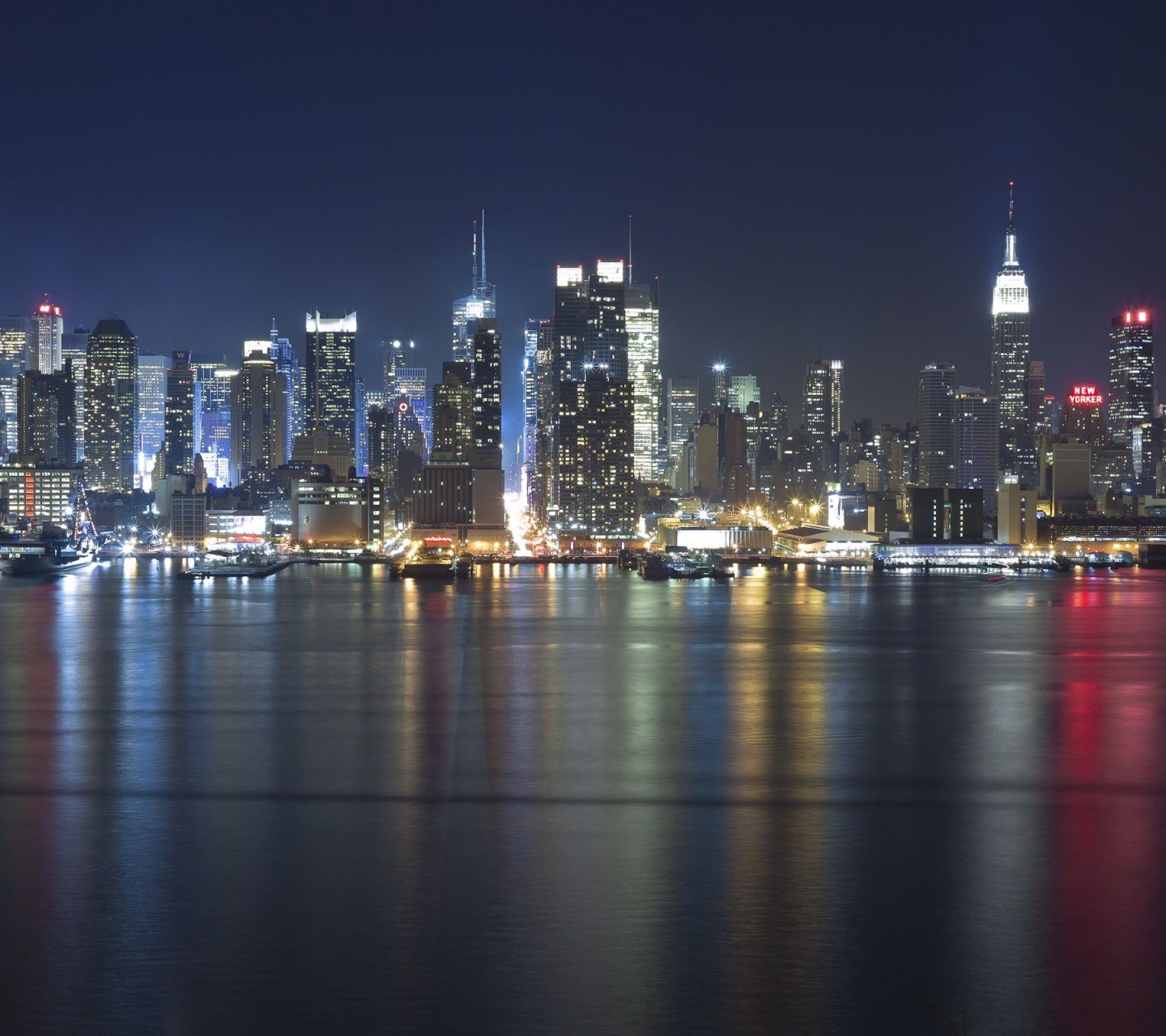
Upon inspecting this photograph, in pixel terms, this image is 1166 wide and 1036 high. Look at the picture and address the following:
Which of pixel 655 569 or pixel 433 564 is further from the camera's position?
pixel 433 564

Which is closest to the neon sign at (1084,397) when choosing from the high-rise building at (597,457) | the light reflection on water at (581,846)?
the high-rise building at (597,457)

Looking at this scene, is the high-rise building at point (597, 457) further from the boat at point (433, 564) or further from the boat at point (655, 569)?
the boat at point (655, 569)

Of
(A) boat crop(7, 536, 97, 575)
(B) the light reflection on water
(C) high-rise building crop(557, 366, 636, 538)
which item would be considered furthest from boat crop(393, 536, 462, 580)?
(B) the light reflection on water

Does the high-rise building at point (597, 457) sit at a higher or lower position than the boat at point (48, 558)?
higher

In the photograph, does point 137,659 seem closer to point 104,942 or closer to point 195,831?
point 195,831

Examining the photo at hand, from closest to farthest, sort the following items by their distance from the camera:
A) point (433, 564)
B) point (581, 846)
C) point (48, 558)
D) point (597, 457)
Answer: point (581, 846) < point (433, 564) < point (48, 558) < point (597, 457)

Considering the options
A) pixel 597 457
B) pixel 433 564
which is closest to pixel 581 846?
pixel 433 564

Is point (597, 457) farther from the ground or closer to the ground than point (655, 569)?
farther from the ground

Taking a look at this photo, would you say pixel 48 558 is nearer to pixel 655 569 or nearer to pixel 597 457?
pixel 655 569
